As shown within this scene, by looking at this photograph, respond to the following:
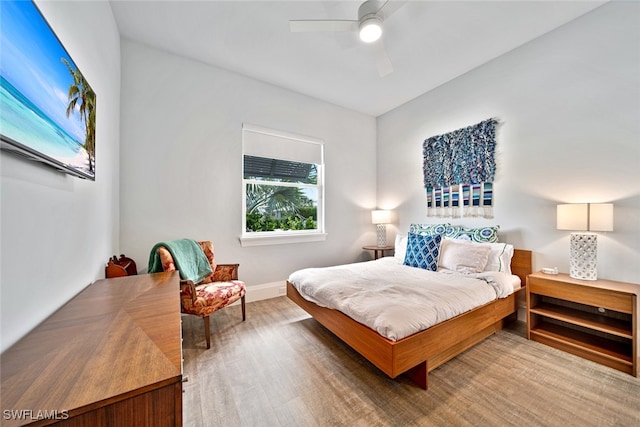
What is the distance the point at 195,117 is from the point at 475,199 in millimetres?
3611

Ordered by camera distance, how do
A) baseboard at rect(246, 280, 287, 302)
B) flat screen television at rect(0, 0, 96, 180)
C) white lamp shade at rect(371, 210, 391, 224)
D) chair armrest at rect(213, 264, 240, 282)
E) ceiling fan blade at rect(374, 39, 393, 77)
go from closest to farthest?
flat screen television at rect(0, 0, 96, 180), ceiling fan blade at rect(374, 39, 393, 77), chair armrest at rect(213, 264, 240, 282), baseboard at rect(246, 280, 287, 302), white lamp shade at rect(371, 210, 391, 224)

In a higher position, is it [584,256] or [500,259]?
[584,256]

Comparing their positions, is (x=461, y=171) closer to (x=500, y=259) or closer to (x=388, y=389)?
(x=500, y=259)

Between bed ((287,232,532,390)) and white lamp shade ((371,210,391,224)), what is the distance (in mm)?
1975

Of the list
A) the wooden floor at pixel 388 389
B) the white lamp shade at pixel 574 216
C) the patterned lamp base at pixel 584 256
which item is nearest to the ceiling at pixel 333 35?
the white lamp shade at pixel 574 216

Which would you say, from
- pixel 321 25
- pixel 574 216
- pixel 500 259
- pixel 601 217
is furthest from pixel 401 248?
pixel 321 25

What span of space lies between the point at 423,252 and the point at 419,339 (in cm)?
144

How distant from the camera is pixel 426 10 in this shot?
219 centimetres

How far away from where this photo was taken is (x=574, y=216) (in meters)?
2.13

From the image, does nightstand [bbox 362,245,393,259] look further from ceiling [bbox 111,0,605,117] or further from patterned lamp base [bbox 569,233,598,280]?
ceiling [bbox 111,0,605,117]

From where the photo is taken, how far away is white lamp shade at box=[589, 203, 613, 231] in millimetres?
2000

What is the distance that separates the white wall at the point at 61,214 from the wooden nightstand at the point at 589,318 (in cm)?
344

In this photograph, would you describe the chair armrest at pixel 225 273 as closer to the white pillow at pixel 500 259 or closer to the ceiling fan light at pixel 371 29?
the ceiling fan light at pixel 371 29

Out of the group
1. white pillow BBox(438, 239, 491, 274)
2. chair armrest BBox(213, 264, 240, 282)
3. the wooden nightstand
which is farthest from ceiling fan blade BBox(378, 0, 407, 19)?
chair armrest BBox(213, 264, 240, 282)
